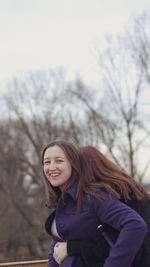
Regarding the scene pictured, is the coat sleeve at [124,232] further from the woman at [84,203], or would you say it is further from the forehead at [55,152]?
the forehead at [55,152]

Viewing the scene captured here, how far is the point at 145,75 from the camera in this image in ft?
39.3

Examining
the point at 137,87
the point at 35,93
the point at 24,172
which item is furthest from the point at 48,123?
the point at 137,87

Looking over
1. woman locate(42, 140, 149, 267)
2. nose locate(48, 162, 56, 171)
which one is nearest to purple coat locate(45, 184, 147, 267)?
woman locate(42, 140, 149, 267)

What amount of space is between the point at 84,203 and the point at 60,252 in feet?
1.05

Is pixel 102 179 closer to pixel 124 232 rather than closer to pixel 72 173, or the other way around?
pixel 72 173

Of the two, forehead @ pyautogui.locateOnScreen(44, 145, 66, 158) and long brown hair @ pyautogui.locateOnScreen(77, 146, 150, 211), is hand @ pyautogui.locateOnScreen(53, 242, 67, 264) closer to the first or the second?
long brown hair @ pyautogui.locateOnScreen(77, 146, 150, 211)

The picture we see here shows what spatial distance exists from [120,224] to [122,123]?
469 inches

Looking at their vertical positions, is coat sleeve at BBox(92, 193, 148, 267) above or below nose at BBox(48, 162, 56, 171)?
below

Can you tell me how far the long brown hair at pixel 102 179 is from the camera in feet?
6.40

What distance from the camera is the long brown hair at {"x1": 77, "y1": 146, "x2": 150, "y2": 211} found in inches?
76.8

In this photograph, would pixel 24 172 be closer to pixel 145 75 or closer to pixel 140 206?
pixel 145 75

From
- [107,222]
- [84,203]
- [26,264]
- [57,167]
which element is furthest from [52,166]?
[26,264]

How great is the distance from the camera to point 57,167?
6.93 ft

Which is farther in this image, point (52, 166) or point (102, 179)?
point (52, 166)
